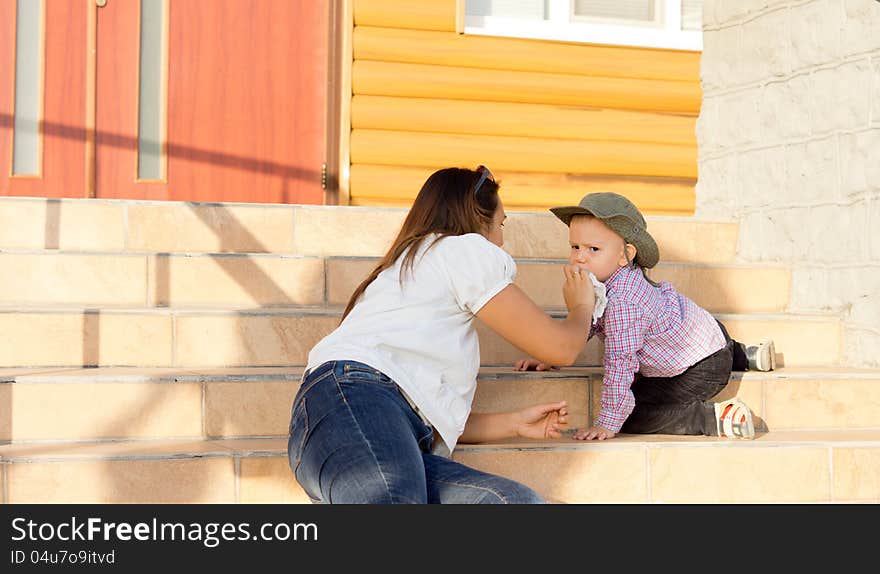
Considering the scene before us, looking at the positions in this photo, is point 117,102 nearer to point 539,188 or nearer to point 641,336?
point 539,188

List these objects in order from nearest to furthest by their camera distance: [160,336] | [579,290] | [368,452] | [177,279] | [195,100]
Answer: [368,452] < [579,290] < [160,336] < [177,279] < [195,100]

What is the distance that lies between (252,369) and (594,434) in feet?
3.77

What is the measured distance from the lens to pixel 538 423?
9.70 ft

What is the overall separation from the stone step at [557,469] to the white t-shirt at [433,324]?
15.5 inches

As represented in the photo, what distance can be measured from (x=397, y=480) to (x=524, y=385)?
4.13 ft

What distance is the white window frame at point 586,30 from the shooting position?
5715 millimetres

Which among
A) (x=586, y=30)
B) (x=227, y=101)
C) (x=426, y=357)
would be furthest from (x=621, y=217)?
(x=227, y=101)

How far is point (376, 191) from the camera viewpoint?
18.3 ft

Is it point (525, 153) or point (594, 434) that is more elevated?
point (525, 153)

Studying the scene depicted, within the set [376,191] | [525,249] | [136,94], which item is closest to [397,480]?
[525,249]

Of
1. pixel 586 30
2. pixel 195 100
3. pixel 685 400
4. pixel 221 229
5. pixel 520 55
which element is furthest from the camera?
pixel 586 30

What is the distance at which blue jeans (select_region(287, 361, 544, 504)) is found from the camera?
2203 mm

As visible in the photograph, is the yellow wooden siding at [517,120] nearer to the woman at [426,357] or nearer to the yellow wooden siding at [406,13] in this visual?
the yellow wooden siding at [406,13]

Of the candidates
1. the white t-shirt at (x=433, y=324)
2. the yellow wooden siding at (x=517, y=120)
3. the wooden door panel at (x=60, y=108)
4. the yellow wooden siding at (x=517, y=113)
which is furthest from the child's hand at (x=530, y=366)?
the wooden door panel at (x=60, y=108)
